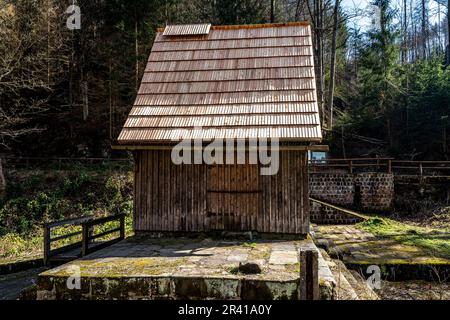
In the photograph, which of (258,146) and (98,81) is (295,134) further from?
(98,81)

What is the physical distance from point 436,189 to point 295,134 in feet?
39.7

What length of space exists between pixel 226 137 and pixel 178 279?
3360 mm

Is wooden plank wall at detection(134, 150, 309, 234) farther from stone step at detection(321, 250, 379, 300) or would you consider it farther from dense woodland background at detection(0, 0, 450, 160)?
dense woodland background at detection(0, 0, 450, 160)

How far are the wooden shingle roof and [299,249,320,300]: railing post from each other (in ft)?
11.6

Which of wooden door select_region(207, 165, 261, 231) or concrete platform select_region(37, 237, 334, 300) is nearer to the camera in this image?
concrete platform select_region(37, 237, 334, 300)

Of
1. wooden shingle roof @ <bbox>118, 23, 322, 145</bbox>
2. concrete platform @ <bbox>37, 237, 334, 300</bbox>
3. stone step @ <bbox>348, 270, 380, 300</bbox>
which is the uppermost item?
wooden shingle roof @ <bbox>118, 23, 322, 145</bbox>

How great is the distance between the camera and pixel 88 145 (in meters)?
20.8

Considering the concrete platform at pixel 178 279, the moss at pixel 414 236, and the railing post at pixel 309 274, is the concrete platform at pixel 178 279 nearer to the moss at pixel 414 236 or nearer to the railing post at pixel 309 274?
the railing post at pixel 309 274

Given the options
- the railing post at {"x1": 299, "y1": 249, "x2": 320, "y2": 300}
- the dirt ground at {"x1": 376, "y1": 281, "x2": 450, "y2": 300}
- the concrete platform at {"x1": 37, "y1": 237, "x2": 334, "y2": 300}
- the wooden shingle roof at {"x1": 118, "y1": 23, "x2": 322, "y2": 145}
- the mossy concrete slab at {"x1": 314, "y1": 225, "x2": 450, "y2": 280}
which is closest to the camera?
the railing post at {"x1": 299, "y1": 249, "x2": 320, "y2": 300}

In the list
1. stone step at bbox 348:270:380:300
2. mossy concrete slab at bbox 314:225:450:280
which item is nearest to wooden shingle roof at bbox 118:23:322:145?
stone step at bbox 348:270:380:300

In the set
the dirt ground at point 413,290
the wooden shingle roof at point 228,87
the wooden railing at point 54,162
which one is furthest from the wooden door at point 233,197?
the wooden railing at point 54,162

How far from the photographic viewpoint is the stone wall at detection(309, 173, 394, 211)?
16.0m
